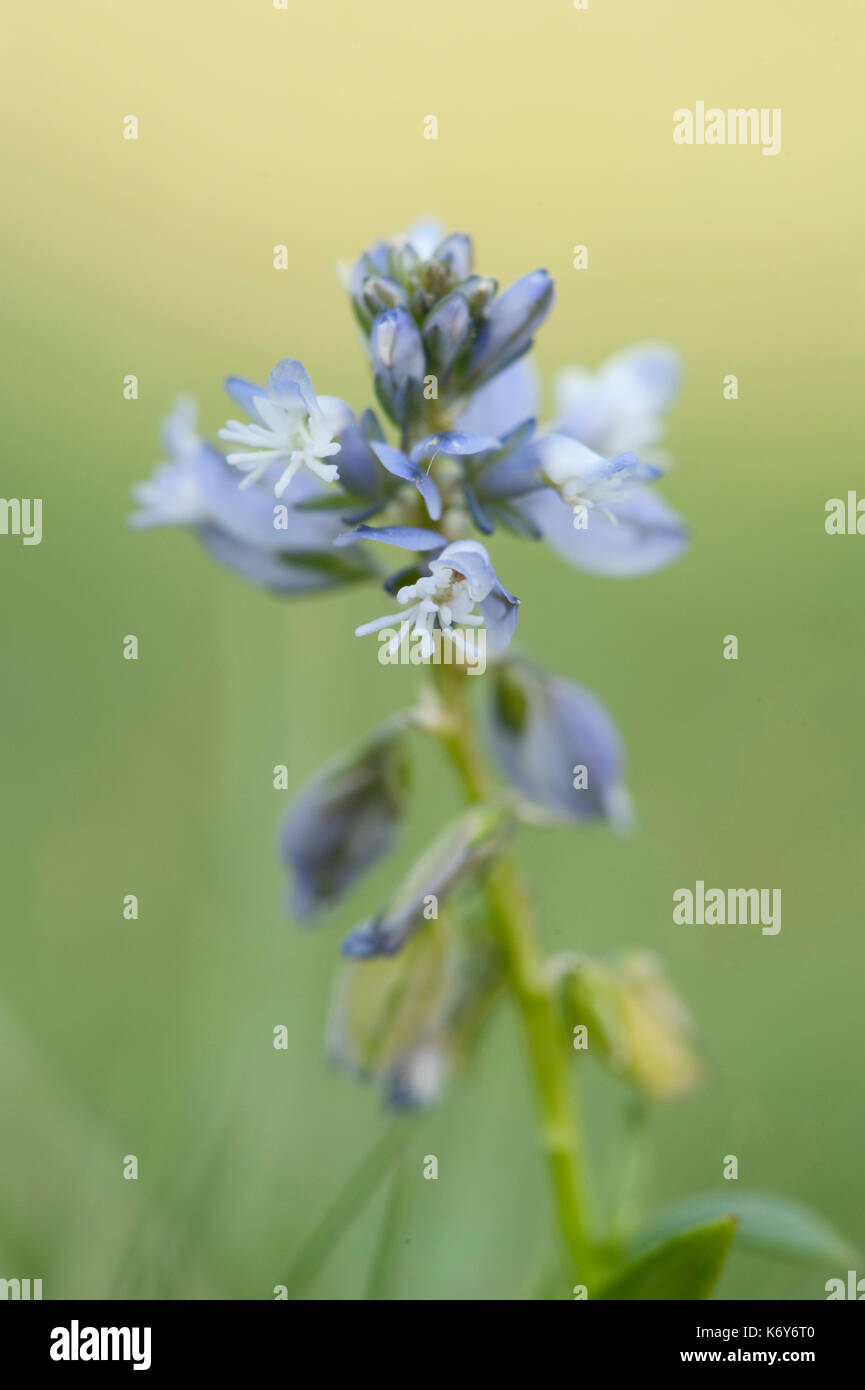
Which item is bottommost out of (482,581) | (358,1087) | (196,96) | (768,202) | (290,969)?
(358,1087)

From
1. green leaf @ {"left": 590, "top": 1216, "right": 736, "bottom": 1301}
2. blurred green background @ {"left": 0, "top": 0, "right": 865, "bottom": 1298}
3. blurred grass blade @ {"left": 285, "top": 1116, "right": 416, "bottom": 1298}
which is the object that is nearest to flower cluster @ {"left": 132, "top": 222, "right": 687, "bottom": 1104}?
blurred grass blade @ {"left": 285, "top": 1116, "right": 416, "bottom": 1298}

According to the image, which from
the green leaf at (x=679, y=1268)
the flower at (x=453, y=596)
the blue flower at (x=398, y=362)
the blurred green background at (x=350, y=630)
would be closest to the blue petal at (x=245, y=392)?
the blue flower at (x=398, y=362)

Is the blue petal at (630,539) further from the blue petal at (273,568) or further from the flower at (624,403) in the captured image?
the blue petal at (273,568)

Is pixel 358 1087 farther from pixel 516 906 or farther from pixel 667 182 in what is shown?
pixel 667 182

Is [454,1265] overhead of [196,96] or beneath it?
beneath

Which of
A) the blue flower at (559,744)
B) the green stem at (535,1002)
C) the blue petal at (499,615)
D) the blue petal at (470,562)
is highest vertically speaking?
the blue petal at (470,562)

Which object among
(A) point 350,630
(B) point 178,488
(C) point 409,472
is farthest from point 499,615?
(A) point 350,630
